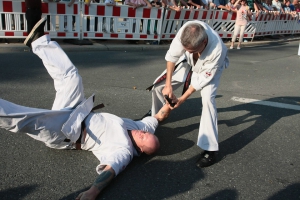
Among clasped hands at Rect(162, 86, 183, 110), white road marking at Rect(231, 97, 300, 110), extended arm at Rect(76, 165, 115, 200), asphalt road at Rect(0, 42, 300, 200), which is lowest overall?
asphalt road at Rect(0, 42, 300, 200)

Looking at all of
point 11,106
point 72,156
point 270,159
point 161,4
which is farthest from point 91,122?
point 161,4

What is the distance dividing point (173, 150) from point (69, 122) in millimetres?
1236

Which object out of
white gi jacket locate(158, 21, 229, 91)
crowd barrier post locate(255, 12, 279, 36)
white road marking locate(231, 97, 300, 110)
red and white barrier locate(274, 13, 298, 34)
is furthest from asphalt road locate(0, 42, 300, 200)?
red and white barrier locate(274, 13, 298, 34)

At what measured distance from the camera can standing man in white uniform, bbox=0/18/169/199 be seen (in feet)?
9.46

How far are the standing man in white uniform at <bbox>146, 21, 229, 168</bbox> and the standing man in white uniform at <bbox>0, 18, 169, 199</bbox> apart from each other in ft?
1.75

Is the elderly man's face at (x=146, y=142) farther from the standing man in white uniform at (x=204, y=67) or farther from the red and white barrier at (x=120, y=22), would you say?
the red and white barrier at (x=120, y=22)

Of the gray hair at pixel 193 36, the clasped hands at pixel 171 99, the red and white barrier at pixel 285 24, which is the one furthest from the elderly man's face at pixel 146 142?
the red and white barrier at pixel 285 24

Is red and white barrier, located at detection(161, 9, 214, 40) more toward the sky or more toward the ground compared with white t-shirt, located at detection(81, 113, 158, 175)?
more toward the sky

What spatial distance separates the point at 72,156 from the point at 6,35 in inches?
267

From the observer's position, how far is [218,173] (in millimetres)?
3354

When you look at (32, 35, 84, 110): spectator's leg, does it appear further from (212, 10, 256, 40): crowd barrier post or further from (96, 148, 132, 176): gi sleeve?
(212, 10, 256, 40): crowd barrier post

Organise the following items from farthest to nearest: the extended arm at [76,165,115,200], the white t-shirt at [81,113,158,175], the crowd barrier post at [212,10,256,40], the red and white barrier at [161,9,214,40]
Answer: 1. the crowd barrier post at [212,10,256,40]
2. the red and white barrier at [161,9,214,40]
3. the white t-shirt at [81,113,158,175]
4. the extended arm at [76,165,115,200]

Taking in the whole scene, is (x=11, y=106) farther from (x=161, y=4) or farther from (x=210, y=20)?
(x=210, y=20)

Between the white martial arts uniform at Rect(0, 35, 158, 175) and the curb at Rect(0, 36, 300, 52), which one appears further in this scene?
the curb at Rect(0, 36, 300, 52)
